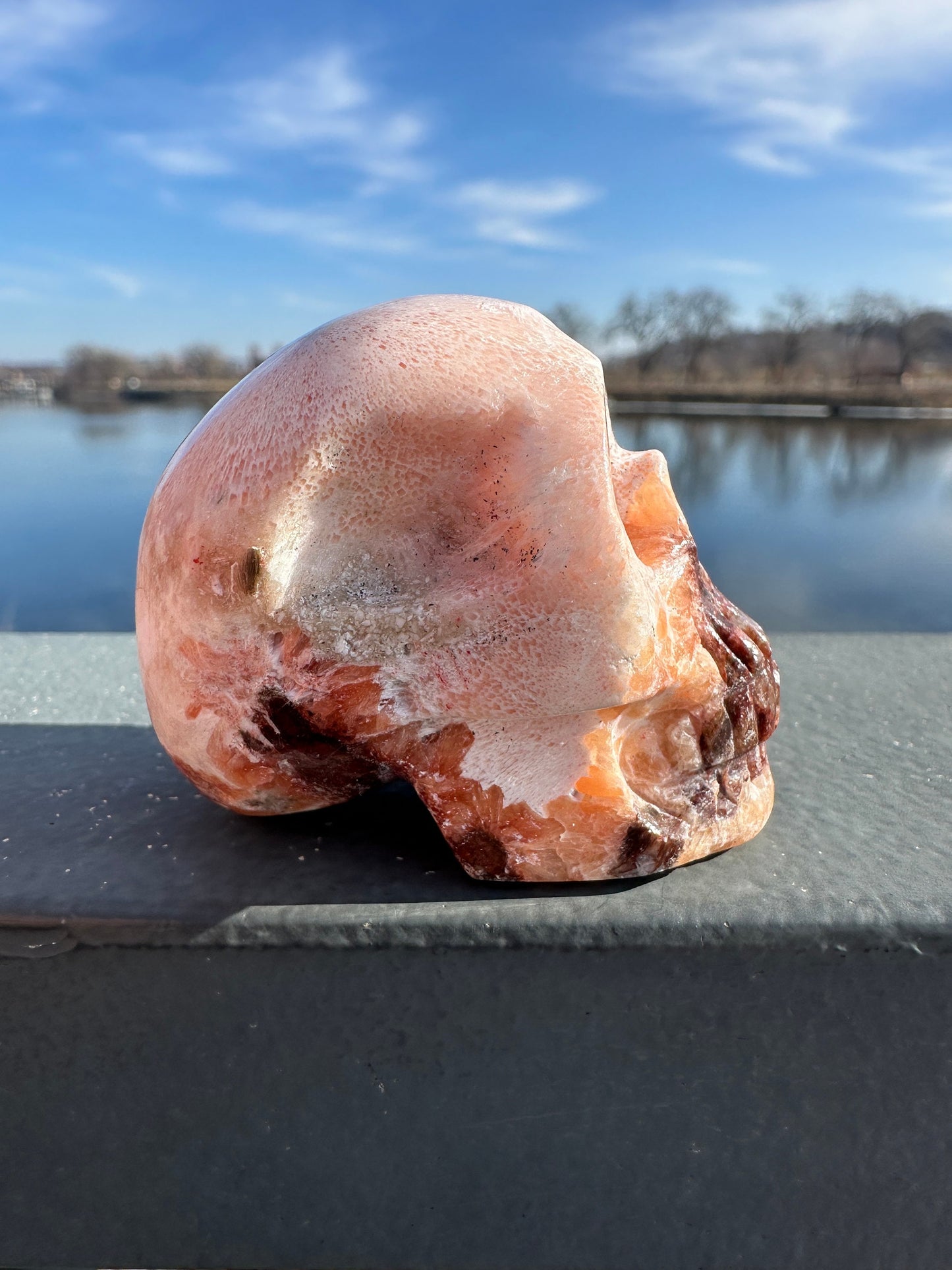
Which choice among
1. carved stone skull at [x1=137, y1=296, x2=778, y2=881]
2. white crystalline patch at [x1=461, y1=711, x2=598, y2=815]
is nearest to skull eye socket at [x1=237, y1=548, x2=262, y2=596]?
carved stone skull at [x1=137, y1=296, x2=778, y2=881]

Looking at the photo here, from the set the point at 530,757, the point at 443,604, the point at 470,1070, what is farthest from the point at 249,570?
the point at 470,1070

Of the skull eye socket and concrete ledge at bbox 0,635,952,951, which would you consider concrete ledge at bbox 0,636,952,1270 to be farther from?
the skull eye socket

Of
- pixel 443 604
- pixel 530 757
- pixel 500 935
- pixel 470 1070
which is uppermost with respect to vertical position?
pixel 443 604

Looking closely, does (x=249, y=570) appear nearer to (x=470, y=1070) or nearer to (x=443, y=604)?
(x=443, y=604)

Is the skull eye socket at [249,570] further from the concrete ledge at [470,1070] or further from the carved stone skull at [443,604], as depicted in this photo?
the concrete ledge at [470,1070]

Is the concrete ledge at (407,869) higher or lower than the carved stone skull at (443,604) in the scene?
lower

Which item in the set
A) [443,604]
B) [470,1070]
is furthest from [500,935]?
[443,604]

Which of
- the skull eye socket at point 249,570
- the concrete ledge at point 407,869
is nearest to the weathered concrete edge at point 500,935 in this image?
the concrete ledge at point 407,869

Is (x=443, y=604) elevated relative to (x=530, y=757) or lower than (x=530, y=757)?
elevated
